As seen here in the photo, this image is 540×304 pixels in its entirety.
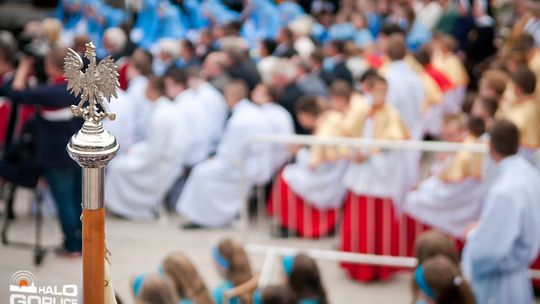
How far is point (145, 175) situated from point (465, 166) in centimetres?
323

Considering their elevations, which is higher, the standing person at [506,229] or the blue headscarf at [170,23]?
the blue headscarf at [170,23]

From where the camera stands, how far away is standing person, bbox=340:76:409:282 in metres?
7.10

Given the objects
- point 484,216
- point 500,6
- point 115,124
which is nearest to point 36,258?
point 115,124

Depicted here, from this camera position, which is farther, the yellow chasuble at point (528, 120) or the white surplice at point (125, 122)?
the white surplice at point (125, 122)

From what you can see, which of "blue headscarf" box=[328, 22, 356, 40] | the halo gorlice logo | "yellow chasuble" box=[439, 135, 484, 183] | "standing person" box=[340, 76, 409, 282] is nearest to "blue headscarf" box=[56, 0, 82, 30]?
"blue headscarf" box=[328, 22, 356, 40]

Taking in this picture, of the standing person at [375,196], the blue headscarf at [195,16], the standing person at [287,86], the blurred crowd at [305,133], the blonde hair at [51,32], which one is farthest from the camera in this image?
the blue headscarf at [195,16]

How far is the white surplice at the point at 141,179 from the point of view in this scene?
29.2ft

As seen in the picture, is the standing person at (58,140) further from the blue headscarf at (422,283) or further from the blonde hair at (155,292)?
the blue headscarf at (422,283)

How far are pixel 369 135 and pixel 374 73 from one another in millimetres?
805

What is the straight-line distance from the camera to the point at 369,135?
7352 mm

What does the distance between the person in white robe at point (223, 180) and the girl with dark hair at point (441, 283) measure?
3646 millimetres

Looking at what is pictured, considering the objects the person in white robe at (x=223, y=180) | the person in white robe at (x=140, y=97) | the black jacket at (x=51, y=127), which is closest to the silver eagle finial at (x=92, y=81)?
the black jacket at (x=51, y=127)

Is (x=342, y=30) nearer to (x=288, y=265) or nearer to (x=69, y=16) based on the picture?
(x=69, y=16)

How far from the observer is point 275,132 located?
866 cm
